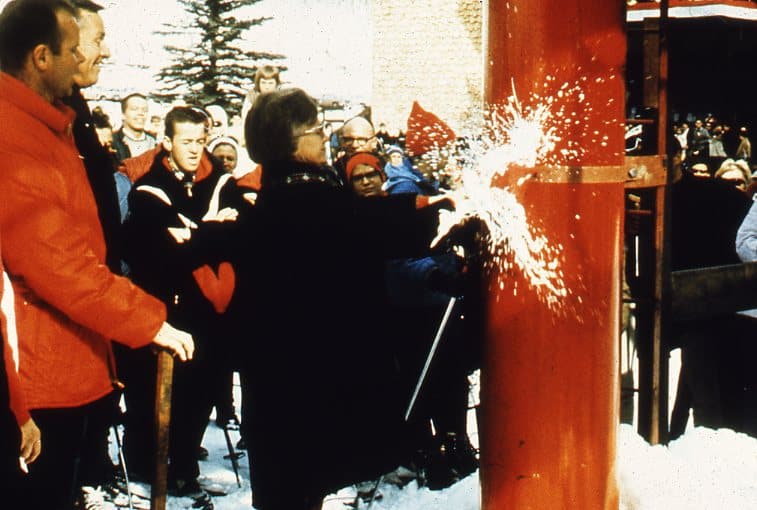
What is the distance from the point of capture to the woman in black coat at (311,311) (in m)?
2.68

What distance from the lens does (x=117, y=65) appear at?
16953 millimetres

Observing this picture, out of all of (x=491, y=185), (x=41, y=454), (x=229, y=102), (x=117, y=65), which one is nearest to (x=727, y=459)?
(x=491, y=185)

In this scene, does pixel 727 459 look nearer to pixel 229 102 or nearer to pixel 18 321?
pixel 18 321

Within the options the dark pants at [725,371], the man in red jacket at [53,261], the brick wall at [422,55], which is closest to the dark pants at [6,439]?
the man in red jacket at [53,261]

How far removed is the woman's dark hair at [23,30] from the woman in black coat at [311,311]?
662 millimetres

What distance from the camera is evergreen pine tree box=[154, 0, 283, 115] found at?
20.0 m

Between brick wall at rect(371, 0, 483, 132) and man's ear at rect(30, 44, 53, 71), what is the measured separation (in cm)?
1735

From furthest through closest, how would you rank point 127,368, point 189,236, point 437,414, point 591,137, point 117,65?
point 117,65 < point 437,414 < point 127,368 < point 189,236 < point 591,137

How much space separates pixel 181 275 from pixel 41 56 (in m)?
1.57

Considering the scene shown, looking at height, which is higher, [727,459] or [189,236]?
[189,236]

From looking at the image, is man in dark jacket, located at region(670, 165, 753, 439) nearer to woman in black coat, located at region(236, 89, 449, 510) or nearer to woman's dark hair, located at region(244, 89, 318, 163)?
woman in black coat, located at region(236, 89, 449, 510)

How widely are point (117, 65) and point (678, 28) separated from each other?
13150 millimetres

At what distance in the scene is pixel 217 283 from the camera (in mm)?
3557

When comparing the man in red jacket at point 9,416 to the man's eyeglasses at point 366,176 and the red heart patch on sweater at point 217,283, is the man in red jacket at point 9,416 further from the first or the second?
the man's eyeglasses at point 366,176
